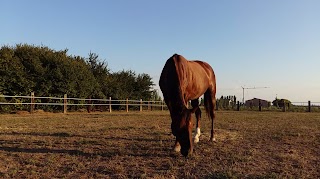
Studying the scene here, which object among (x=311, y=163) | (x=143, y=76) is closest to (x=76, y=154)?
(x=311, y=163)

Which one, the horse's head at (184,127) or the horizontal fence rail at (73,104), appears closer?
the horse's head at (184,127)

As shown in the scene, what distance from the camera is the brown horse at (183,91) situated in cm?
509

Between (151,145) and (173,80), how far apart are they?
1810mm

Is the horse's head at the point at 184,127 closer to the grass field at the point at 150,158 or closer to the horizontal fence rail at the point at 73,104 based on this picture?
the grass field at the point at 150,158

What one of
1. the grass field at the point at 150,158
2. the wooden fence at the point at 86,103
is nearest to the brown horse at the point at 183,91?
the grass field at the point at 150,158

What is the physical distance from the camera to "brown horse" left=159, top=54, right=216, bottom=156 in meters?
5.09

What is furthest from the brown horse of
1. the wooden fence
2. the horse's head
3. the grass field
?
the wooden fence

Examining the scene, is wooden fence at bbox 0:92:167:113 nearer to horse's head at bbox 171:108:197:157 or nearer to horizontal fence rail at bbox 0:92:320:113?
horizontal fence rail at bbox 0:92:320:113

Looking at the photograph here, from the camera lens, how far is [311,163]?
5.36 m

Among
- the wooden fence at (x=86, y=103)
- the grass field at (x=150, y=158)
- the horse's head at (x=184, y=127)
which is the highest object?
the wooden fence at (x=86, y=103)

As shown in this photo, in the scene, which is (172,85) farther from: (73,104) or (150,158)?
(73,104)

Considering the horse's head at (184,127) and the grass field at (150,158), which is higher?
the horse's head at (184,127)

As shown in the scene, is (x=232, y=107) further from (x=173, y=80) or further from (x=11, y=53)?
(x=173, y=80)

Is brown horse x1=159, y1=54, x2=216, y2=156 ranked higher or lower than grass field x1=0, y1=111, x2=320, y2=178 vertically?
higher
